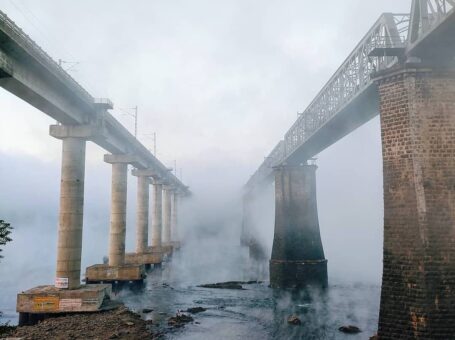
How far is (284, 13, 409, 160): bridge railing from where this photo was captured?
1700 cm

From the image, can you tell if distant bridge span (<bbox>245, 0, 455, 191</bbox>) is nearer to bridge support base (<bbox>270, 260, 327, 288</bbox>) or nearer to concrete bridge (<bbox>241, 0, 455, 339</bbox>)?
concrete bridge (<bbox>241, 0, 455, 339</bbox>)

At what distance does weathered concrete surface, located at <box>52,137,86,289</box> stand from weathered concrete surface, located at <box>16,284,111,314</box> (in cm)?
115

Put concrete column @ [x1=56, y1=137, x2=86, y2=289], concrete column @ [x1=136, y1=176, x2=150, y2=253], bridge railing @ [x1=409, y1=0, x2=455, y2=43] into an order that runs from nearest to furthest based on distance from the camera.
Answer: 1. bridge railing @ [x1=409, y1=0, x2=455, y2=43]
2. concrete column @ [x1=56, y1=137, x2=86, y2=289]
3. concrete column @ [x1=136, y1=176, x2=150, y2=253]

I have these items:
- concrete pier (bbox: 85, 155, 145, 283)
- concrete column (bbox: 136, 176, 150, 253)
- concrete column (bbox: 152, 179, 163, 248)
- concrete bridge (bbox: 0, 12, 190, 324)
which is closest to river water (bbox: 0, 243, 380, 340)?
concrete pier (bbox: 85, 155, 145, 283)

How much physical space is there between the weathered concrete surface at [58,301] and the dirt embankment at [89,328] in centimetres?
58

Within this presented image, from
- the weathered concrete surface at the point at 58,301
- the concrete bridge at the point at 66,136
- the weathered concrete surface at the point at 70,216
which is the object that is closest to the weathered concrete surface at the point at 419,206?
the weathered concrete surface at the point at 58,301

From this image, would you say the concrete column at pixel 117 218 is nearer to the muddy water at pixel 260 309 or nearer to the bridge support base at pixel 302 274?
the muddy water at pixel 260 309

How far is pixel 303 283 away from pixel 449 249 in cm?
2188

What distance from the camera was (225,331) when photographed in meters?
20.8

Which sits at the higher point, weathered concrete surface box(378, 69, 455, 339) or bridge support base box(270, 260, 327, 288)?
weathered concrete surface box(378, 69, 455, 339)

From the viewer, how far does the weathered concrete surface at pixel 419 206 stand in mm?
13141

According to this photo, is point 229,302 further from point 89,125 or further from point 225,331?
point 89,125

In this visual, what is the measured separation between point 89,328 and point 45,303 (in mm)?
4287

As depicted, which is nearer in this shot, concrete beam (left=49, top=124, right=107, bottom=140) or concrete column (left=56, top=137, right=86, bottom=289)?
concrete column (left=56, top=137, right=86, bottom=289)
